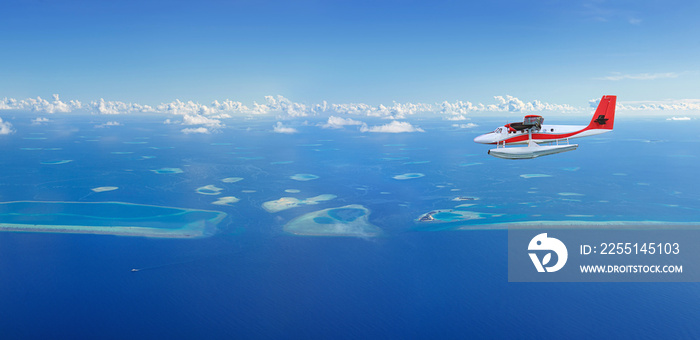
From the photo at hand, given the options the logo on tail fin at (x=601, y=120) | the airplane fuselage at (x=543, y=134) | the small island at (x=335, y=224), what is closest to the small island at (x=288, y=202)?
the small island at (x=335, y=224)

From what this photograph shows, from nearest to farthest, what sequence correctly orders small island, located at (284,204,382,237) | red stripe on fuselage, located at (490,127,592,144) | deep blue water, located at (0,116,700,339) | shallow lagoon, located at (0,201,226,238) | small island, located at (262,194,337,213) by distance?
1. red stripe on fuselage, located at (490,127,592,144)
2. deep blue water, located at (0,116,700,339)
3. shallow lagoon, located at (0,201,226,238)
4. small island, located at (284,204,382,237)
5. small island, located at (262,194,337,213)

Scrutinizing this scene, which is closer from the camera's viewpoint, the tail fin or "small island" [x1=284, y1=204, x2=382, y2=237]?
the tail fin

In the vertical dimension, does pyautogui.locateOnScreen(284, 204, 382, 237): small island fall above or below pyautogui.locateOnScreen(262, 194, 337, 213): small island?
below

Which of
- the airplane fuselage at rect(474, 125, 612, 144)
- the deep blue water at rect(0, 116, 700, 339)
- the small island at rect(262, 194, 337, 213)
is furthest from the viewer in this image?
the small island at rect(262, 194, 337, 213)

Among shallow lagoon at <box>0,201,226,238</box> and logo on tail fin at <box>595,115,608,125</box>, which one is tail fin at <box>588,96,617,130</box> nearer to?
logo on tail fin at <box>595,115,608,125</box>

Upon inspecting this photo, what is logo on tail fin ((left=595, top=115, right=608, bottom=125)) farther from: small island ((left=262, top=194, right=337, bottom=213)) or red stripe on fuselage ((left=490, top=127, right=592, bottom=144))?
small island ((left=262, top=194, right=337, bottom=213))

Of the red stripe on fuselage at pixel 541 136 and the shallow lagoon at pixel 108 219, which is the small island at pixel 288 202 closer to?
the shallow lagoon at pixel 108 219

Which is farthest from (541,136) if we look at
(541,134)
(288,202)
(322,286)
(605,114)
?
(288,202)

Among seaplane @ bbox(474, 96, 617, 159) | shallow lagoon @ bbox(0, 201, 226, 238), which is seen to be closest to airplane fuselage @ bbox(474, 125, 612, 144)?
seaplane @ bbox(474, 96, 617, 159)

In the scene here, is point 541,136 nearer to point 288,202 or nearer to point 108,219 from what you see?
point 288,202

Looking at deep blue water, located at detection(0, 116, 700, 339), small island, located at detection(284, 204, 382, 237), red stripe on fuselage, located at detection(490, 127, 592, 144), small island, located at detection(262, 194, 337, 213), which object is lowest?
deep blue water, located at detection(0, 116, 700, 339)
